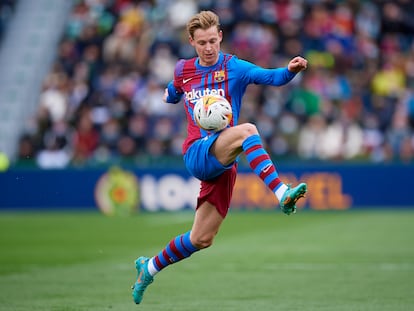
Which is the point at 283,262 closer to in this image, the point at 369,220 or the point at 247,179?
the point at 369,220

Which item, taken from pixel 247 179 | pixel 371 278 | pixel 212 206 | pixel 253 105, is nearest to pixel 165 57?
pixel 253 105

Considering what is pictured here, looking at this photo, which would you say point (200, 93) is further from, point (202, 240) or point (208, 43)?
point (202, 240)

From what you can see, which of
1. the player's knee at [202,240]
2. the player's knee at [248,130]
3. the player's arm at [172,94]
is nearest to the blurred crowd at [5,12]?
the player's arm at [172,94]

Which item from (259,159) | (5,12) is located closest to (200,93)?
(259,159)

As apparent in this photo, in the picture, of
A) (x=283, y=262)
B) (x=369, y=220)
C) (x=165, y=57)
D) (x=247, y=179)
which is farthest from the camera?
(x=165, y=57)

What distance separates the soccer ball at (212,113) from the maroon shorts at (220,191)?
49 centimetres

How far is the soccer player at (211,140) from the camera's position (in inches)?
295

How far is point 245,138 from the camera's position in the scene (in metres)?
7.43

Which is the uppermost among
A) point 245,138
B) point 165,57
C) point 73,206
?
point 165,57

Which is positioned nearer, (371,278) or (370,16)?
(371,278)

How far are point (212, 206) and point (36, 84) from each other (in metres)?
17.5

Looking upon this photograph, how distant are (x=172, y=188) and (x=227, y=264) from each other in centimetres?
830

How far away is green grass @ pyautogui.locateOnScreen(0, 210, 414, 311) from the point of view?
8.61 meters

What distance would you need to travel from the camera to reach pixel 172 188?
1989cm
